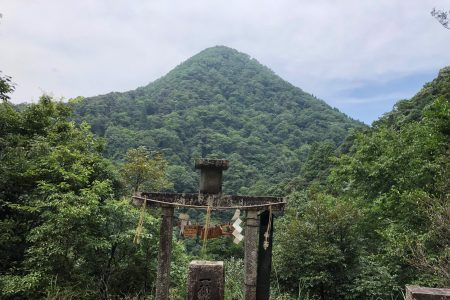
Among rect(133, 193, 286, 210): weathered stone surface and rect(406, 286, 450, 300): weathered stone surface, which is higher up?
rect(133, 193, 286, 210): weathered stone surface

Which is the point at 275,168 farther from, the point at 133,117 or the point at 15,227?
the point at 15,227

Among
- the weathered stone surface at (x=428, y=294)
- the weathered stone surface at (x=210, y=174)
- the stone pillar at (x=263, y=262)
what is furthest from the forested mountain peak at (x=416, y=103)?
the weathered stone surface at (x=428, y=294)

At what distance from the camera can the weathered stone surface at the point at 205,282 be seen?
5332 millimetres

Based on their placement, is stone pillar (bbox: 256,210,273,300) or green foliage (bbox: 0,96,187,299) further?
green foliage (bbox: 0,96,187,299)

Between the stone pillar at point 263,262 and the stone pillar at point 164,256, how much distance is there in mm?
1523

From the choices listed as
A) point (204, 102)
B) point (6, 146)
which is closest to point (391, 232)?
point (6, 146)

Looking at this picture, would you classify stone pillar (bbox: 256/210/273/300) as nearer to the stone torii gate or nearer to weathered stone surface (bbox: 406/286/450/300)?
the stone torii gate

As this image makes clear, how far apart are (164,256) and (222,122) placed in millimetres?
63661

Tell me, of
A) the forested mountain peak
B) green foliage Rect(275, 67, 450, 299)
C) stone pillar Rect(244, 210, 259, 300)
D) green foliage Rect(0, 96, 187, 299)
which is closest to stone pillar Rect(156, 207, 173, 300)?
stone pillar Rect(244, 210, 259, 300)

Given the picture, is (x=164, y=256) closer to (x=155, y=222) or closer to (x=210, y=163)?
(x=210, y=163)

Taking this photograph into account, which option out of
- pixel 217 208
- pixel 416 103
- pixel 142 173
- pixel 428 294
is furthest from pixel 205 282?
pixel 416 103

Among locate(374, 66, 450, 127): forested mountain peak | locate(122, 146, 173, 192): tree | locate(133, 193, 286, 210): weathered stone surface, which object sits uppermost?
locate(374, 66, 450, 127): forested mountain peak

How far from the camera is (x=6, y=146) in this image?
354 inches

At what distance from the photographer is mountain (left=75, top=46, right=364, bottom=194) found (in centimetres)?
4784
